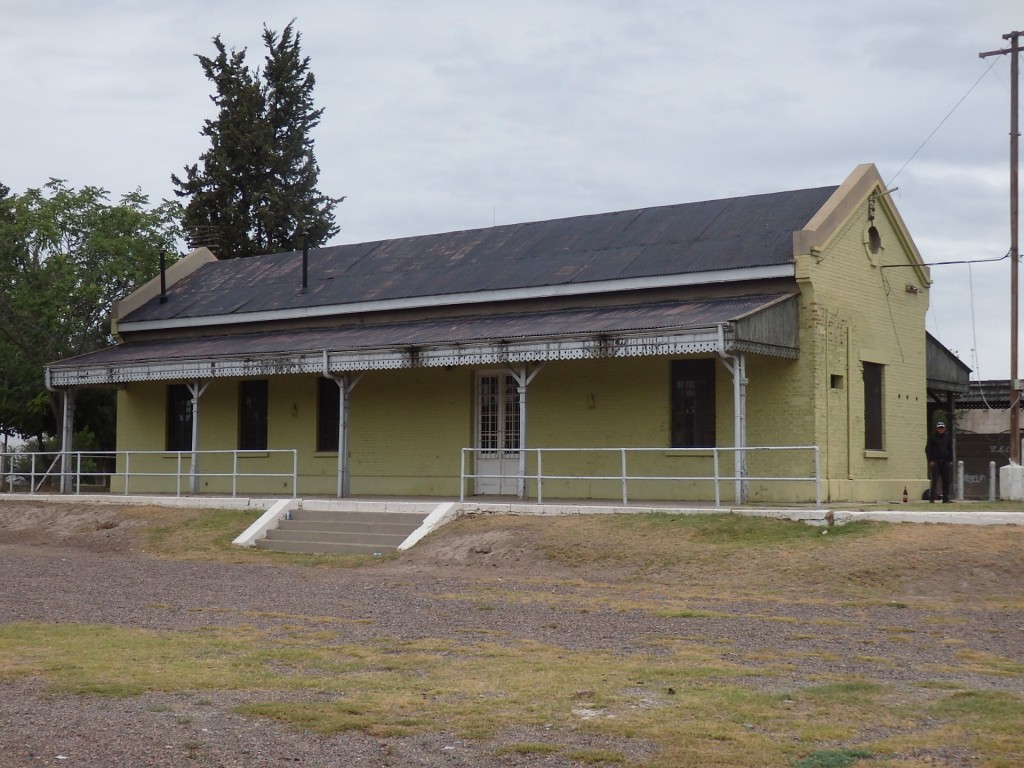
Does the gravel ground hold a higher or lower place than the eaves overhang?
lower

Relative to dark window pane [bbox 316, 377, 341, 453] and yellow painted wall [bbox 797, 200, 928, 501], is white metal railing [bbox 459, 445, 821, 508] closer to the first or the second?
yellow painted wall [bbox 797, 200, 928, 501]

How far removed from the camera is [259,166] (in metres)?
49.5

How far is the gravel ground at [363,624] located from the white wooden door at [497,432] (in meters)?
4.69

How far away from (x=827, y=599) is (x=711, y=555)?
2381 mm

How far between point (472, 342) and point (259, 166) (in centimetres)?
3094

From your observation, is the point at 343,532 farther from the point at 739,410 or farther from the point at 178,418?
the point at 178,418

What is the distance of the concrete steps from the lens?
19.8 meters

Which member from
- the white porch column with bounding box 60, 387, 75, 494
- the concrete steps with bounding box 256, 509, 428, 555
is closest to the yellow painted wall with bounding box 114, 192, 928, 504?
the white porch column with bounding box 60, 387, 75, 494

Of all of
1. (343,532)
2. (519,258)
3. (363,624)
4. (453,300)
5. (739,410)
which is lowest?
(363,624)

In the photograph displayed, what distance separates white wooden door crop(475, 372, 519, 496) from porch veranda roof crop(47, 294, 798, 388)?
1176mm

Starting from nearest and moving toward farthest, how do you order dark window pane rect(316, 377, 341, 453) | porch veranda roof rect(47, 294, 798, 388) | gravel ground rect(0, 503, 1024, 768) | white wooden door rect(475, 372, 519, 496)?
gravel ground rect(0, 503, 1024, 768), porch veranda roof rect(47, 294, 798, 388), white wooden door rect(475, 372, 519, 496), dark window pane rect(316, 377, 341, 453)

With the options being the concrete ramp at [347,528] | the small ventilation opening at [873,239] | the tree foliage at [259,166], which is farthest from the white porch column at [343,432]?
the tree foliage at [259,166]

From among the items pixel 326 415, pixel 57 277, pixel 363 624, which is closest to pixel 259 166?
pixel 57 277

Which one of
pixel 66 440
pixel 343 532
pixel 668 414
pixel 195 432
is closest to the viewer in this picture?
pixel 343 532
